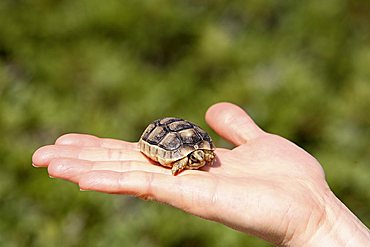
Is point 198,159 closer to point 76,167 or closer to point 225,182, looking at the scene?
point 225,182

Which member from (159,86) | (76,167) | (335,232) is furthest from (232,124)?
(159,86)

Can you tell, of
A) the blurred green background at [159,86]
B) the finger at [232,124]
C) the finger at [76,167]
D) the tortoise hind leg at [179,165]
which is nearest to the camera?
the finger at [76,167]

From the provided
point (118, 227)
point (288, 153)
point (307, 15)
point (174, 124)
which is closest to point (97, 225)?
point (118, 227)

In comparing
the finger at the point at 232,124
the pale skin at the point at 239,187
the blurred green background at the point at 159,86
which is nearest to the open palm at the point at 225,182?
the pale skin at the point at 239,187

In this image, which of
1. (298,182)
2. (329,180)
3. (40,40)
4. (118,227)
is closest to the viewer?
(298,182)

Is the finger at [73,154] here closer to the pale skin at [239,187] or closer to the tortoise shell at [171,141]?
the pale skin at [239,187]

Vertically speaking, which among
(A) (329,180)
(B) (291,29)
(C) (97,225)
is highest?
(B) (291,29)

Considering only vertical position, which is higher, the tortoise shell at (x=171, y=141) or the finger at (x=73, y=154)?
the tortoise shell at (x=171, y=141)

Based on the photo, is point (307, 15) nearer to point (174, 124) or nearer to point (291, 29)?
point (291, 29)

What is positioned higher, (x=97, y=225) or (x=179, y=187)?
(x=179, y=187)
